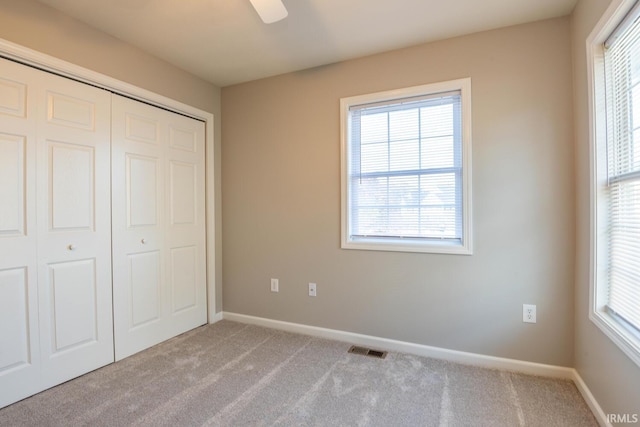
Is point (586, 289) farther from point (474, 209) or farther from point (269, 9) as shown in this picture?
point (269, 9)

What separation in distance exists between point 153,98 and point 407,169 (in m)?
2.17

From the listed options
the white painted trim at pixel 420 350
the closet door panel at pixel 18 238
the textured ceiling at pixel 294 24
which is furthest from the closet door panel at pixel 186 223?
the closet door panel at pixel 18 238

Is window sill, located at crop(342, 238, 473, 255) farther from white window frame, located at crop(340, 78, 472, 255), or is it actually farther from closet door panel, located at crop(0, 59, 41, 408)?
closet door panel, located at crop(0, 59, 41, 408)

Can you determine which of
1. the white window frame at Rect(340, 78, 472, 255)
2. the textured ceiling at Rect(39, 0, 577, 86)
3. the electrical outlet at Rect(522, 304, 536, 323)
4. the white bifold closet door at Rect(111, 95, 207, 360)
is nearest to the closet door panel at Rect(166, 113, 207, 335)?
the white bifold closet door at Rect(111, 95, 207, 360)

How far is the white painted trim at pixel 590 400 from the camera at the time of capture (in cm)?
155

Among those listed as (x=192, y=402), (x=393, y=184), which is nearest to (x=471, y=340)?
(x=393, y=184)

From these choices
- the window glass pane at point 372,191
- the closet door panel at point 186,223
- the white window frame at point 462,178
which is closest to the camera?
the white window frame at point 462,178

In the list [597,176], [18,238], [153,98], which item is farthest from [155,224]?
[597,176]

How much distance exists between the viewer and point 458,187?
7.54 ft

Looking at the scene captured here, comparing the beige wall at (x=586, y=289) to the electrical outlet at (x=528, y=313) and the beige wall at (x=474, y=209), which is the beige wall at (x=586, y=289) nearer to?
the beige wall at (x=474, y=209)

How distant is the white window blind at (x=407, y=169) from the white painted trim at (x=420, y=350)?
86 cm

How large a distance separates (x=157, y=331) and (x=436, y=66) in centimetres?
313

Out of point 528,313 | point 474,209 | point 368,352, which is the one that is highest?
point 474,209

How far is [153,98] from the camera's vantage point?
2.54 m
